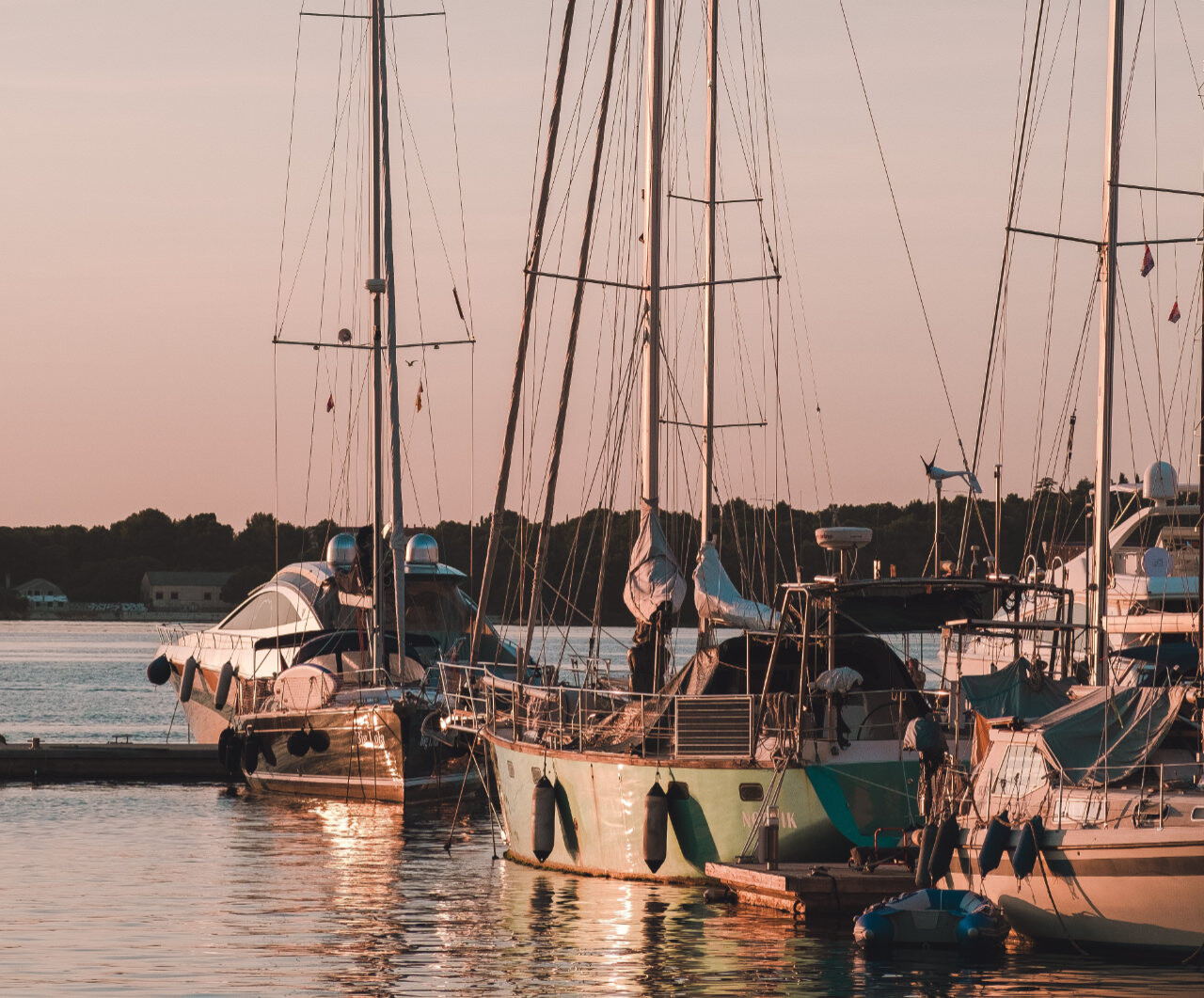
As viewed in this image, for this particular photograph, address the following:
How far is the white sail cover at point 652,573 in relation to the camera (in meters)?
29.9

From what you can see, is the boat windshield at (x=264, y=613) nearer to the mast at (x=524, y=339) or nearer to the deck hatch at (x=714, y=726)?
the mast at (x=524, y=339)

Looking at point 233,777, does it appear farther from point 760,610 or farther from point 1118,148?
point 1118,148

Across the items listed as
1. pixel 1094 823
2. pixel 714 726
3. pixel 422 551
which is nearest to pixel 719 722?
pixel 714 726

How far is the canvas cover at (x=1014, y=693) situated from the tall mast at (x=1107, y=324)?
18.0 feet

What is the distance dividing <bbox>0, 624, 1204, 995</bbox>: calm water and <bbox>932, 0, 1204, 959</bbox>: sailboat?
54cm

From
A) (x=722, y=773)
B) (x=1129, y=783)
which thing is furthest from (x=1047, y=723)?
(x=722, y=773)

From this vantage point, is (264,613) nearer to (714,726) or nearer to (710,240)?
(710,240)

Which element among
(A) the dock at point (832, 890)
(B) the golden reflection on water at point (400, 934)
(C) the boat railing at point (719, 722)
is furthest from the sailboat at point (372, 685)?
(A) the dock at point (832, 890)

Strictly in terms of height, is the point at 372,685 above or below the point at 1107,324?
below

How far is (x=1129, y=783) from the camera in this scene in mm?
22672

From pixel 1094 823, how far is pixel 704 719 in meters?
6.49

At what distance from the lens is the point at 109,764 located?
49406mm

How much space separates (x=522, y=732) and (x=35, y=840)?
10.3 metres

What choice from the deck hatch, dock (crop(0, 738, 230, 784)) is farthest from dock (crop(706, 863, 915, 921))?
dock (crop(0, 738, 230, 784))
